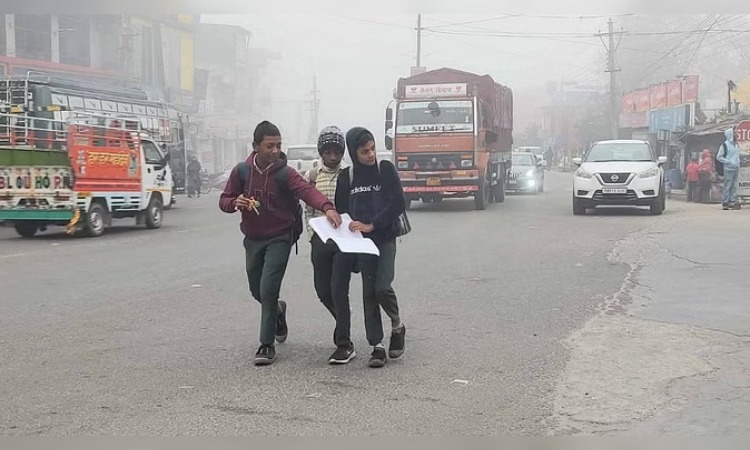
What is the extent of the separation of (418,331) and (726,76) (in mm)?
50617

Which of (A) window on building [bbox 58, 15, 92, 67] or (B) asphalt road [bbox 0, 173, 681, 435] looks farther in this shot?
(A) window on building [bbox 58, 15, 92, 67]

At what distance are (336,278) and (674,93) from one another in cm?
3588

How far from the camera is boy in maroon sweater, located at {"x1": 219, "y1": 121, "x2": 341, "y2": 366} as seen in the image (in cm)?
524

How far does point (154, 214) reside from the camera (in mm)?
16500

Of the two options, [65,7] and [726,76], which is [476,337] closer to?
[65,7]

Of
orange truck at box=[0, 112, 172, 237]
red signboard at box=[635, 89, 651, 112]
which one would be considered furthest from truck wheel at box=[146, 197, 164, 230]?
red signboard at box=[635, 89, 651, 112]

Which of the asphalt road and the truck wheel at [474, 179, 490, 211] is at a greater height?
the truck wheel at [474, 179, 490, 211]

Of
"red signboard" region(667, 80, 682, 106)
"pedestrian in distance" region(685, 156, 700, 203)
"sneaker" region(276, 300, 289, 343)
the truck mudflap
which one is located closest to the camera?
"sneaker" region(276, 300, 289, 343)

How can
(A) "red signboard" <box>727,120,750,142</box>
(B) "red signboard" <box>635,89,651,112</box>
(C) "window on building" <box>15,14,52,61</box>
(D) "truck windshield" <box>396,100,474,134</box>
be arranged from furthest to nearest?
(B) "red signboard" <box>635,89,651,112</box>, (C) "window on building" <box>15,14,52,61</box>, (A) "red signboard" <box>727,120,750,142</box>, (D) "truck windshield" <box>396,100,474,134</box>

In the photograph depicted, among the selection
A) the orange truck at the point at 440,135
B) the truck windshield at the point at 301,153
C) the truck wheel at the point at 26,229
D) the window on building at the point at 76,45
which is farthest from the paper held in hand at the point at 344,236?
the window on building at the point at 76,45

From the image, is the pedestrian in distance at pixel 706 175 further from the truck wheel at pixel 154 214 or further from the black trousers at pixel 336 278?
the black trousers at pixel 336 278

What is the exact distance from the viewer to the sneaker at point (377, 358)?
17.1 feet

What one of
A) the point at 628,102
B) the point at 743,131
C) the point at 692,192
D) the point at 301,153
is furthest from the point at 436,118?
the point at 628,102

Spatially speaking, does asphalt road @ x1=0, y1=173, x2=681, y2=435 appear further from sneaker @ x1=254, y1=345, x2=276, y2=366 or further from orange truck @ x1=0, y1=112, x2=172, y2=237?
orange truck @ x1=0, y1=112, x2=172, y2=237
